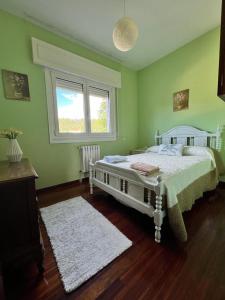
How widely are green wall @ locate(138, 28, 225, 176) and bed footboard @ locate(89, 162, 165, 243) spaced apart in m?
2.14

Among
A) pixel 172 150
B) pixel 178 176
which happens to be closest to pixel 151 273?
pixel 178 176

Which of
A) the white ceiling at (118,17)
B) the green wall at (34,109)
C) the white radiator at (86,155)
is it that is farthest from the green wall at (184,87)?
the white radiator at (86,155)

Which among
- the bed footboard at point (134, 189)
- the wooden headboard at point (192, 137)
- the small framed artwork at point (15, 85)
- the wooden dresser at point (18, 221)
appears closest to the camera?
the wooden dresser at point (18, 221)

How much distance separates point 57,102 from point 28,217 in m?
2.46

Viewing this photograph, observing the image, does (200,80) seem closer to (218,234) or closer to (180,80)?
(180,80)

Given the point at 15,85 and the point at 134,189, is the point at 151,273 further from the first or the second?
the point at 15,85

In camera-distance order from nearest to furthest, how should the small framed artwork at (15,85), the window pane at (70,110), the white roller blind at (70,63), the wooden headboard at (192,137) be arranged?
the small framed artwork at (15,85) < the white roller blind at (70,63) < the wooden headboard at (192,137) < the window pane at (70,110)

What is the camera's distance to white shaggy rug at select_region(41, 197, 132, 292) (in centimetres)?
115

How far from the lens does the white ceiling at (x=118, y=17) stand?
6.99 ft

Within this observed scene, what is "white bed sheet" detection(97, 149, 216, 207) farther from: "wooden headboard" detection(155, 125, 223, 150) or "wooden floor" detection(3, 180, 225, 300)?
"wooden headboard" detection(155, 125, 223, 150)

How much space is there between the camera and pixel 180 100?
333cm

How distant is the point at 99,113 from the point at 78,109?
2.00ft

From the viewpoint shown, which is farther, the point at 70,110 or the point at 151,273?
the point at 70,110

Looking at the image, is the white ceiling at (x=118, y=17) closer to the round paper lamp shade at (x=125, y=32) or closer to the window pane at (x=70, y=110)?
the round paper lamp shade at (x=125, y=32)
